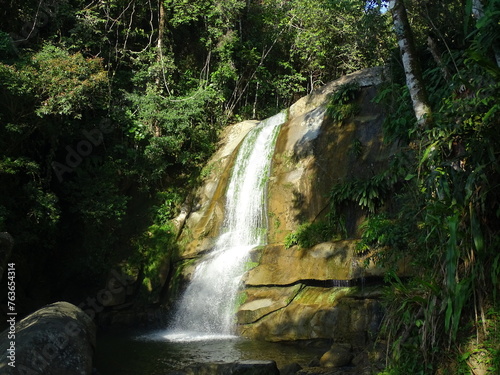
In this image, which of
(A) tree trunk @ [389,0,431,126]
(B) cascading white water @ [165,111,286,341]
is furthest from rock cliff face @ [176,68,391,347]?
(A) tree trunk @ [389,0,431,126]

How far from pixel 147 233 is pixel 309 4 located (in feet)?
37.9

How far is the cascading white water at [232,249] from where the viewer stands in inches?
419

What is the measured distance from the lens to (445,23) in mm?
9461

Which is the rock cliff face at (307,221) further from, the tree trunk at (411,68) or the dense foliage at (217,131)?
the tree trunk at (411,68)

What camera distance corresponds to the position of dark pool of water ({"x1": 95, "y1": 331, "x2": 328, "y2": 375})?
26.3 ft

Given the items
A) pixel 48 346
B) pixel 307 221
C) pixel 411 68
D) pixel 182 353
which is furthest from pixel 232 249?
pixel 411 68

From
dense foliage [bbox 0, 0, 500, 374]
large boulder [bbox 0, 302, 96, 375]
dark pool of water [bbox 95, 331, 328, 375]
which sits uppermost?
dense foliage [bbox 0, 0, 500, 374]

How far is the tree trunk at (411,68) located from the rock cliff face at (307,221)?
10.2ft

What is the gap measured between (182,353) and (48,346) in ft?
9.18

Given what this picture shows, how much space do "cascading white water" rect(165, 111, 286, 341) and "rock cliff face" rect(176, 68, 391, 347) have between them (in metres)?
0.34

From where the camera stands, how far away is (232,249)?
39.5ft

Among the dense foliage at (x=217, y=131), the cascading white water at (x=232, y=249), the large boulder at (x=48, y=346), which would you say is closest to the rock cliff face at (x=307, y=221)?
the cascading white water at (x=232, y=249)

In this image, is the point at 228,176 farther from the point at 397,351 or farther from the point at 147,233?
the point at 397,351

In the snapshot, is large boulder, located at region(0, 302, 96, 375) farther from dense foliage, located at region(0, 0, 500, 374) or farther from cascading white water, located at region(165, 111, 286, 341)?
dense foliage, located at region(0, 0, 500, 374)
